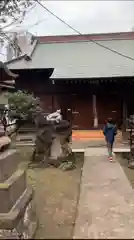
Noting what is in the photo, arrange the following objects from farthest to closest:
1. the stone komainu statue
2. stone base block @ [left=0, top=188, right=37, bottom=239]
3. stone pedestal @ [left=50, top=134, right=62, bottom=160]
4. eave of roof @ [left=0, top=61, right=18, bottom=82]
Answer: stone pedestal @ [left=50, top=134, right=62, bottom=160], the stone komainu statue, eave of roof @ [left=0, top=61, right=18, bottom=82], stone base block @ [left=0, top=188, right=37, bottom=239]

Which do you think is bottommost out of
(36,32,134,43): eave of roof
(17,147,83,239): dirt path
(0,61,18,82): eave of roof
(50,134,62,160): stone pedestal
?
(17,147,83,239): dirt path

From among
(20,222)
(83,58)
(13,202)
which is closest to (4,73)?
(13,202)

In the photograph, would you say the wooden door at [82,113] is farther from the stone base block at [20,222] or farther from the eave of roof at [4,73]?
the eave of roof at [4,73]

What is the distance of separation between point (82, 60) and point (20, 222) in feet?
52.1

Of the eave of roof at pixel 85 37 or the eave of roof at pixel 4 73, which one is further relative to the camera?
the eave of roof at pixel 85 37

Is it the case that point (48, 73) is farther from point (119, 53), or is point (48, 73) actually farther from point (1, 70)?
point (1, 70)

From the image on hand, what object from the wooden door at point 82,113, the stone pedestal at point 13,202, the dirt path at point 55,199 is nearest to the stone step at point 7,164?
the stone pedestal at point 13,202

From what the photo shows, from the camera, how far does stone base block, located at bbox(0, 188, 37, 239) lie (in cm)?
415

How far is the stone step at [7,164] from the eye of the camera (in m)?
4.57

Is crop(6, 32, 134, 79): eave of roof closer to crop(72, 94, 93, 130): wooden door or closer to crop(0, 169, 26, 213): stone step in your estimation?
crop(72, 94, 93, 130): wooden door

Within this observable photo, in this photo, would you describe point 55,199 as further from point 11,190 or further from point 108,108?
point 108,108

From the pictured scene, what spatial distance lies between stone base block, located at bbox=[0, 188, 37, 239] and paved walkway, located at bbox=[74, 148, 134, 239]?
712 mm

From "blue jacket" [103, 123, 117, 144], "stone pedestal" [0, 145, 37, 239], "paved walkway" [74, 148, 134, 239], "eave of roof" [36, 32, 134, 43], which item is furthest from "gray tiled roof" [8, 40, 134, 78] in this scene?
"stone pedestal" [0, 145, 37, 239]

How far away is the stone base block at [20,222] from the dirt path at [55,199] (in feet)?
0.74
